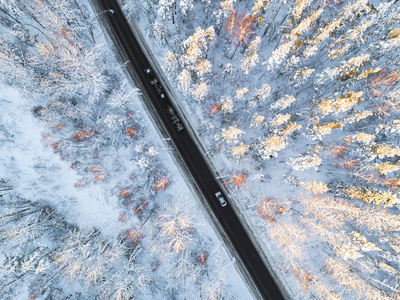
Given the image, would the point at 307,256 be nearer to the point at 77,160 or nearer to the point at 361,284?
the point at 361,284

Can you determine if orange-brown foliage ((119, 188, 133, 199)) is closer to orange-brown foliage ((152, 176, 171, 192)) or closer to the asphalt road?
orange-brown foliage ((152, 176, 171, 192))

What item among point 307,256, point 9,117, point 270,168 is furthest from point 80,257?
point 307,256

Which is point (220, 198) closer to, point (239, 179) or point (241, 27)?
point (239, 179)

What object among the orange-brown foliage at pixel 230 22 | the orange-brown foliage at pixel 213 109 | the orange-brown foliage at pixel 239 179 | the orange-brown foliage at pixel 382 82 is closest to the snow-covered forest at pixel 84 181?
the orange-brown foliage at pixel 239 179

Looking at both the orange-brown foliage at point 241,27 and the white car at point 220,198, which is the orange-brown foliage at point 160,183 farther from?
the orange-brown foliage at point 241,27

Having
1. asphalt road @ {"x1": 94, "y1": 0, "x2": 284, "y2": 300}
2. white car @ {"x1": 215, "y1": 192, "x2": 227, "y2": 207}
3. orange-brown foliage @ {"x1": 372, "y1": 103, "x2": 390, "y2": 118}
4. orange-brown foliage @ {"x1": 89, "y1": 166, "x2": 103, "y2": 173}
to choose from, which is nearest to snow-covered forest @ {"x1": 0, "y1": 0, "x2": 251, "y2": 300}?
orange-brown foliage @ {"x1": 89, "y1": 166, "x2": 103, "y2": 173}
